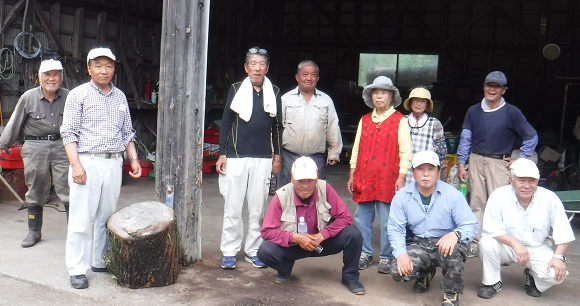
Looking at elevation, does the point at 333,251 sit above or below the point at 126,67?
below

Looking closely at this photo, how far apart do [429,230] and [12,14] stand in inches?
263

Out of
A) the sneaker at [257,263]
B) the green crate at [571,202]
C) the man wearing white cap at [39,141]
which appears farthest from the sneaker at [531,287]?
the man wearing white cap at [39,141]

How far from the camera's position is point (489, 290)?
3.96m

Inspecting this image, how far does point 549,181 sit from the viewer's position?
8.28 m

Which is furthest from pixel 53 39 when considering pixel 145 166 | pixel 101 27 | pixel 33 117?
pixel 33 117

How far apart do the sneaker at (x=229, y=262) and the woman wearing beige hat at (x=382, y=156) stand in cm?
108

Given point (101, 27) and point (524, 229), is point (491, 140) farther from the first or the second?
point (101, 27)

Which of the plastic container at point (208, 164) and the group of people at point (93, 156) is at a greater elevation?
the group of people at point (93, 156)

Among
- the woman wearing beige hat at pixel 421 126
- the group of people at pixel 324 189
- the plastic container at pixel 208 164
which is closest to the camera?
the group of people at pixel 324 189

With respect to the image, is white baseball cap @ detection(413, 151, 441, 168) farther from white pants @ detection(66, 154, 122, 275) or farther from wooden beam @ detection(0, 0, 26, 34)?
wooden beam @ detection(0, 0, 26, 34)

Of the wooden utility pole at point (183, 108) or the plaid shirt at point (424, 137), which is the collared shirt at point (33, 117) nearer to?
the wooden utility pole at point (183, 108)

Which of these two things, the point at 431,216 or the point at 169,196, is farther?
the point at 169,196

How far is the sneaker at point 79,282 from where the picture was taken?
3.83 metres

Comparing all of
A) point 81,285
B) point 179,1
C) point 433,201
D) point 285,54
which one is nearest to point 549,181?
point 433,201
